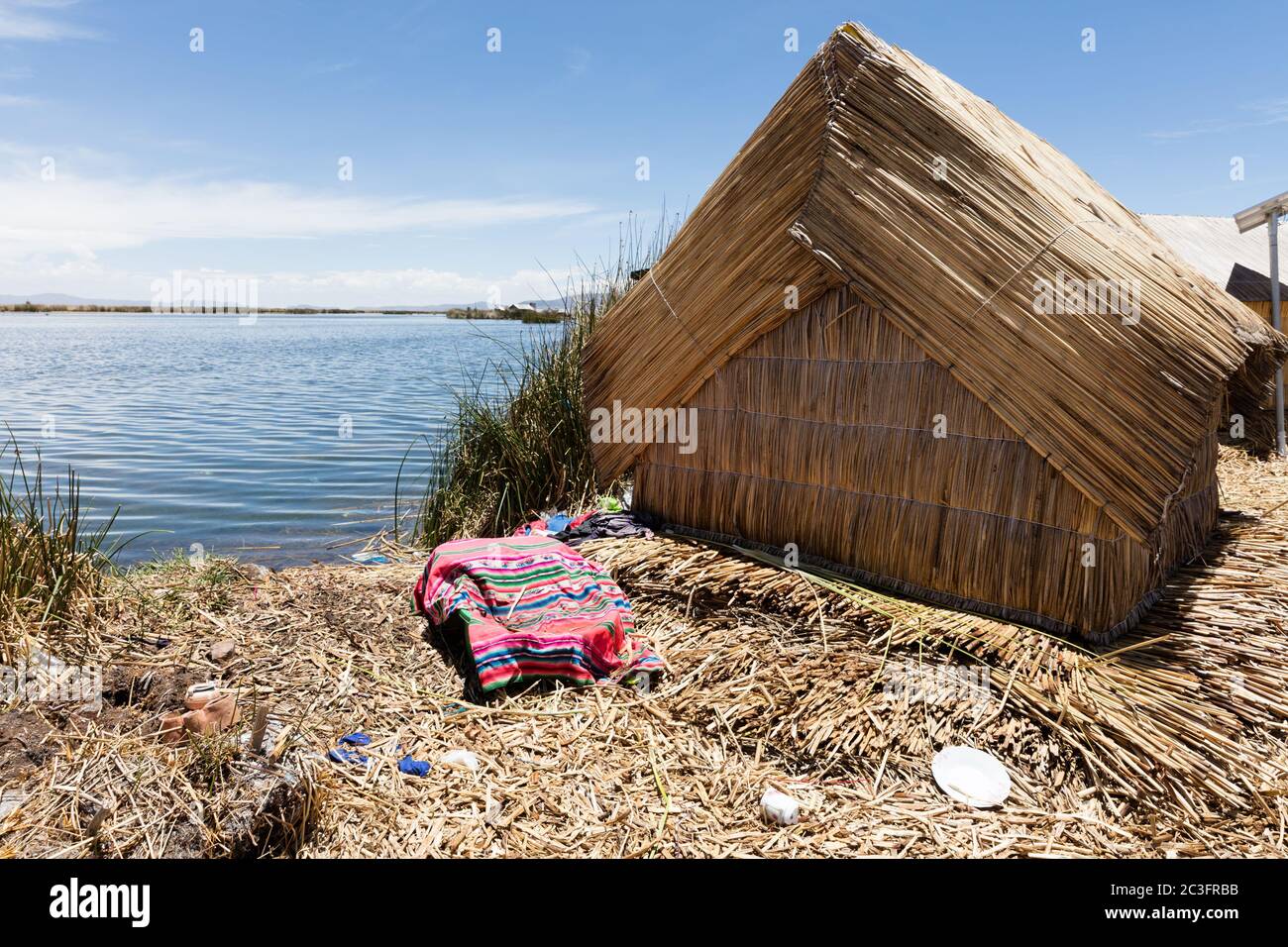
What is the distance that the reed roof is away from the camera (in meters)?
2.95

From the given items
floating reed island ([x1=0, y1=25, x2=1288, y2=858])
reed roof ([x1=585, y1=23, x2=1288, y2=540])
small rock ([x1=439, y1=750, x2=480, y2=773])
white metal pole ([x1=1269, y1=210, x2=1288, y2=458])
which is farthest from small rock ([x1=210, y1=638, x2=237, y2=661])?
white metal pole ([x1=1269, y1=210, x2=1288, y2=458])

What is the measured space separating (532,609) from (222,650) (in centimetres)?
126

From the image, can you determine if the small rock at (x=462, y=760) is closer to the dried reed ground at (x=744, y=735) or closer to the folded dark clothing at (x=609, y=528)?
the dried reed ground at (x=744, y=735)

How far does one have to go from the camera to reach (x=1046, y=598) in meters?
3.22

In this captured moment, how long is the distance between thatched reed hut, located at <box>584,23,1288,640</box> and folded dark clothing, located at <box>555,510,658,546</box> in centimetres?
28

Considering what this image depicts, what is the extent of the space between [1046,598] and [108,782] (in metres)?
Answer: 3.28

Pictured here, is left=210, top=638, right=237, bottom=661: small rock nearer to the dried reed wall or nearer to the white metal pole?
the dried reed wall

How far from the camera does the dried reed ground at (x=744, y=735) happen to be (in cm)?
234

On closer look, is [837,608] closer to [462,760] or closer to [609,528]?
[609,528]

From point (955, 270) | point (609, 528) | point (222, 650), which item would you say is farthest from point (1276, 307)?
point (222, 650)

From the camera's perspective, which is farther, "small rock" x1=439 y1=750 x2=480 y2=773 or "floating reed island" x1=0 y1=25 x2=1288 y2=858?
"small rock" x1=439 y1=750 x2=480 y2=773

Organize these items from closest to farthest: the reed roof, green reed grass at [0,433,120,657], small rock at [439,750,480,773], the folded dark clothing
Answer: small rock at [439,750,480,773], the reed roof, green reed grass at [0,433,120,657], the folded dark clothing

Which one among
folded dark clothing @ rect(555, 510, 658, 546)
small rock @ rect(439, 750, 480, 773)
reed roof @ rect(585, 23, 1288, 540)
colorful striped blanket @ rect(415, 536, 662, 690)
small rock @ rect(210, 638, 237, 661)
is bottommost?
small rock @ rect(439, 750, 480, 773)

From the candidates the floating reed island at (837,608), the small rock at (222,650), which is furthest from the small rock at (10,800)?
the small rock at (222,650)
